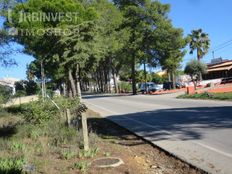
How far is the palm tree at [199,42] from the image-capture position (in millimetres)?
83125

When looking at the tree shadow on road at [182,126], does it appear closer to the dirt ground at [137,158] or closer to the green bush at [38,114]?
the dirt ground at [137,158]

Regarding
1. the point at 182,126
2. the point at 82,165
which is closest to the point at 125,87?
the point at 182,126

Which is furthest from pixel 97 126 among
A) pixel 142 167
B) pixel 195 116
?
pixel 142 167

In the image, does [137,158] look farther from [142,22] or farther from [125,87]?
[125,87]

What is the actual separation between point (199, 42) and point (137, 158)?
7504cm

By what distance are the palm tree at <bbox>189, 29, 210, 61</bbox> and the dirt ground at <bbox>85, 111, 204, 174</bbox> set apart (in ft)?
229

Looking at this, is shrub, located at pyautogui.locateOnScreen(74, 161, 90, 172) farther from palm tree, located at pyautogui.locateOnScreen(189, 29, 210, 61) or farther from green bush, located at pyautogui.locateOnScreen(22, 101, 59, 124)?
palm tree, located at pyautogui.locateOnScreen(189, 29, 210, 61)

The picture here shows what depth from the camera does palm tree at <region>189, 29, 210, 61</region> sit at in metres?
83.1

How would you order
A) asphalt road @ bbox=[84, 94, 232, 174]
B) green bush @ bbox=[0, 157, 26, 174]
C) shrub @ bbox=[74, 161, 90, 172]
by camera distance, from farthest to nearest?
asphalt road @ bbox=[84, 94, 232, 174] → shrub @ bbox=[74, 161, 90, 172] → green bush @ bbox=[0, 157, 26, 174]

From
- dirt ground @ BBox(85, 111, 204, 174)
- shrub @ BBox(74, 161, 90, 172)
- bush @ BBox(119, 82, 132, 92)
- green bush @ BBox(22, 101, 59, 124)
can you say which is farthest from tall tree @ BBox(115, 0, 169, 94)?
shrub @ BBox(74, 161, 90, 172)

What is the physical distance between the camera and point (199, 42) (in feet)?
274

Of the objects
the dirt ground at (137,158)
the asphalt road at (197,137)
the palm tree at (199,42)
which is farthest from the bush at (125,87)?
the dirt ground at (137,158)

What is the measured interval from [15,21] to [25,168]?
21.9 meters

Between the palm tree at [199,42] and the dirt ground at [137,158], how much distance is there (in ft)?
229
